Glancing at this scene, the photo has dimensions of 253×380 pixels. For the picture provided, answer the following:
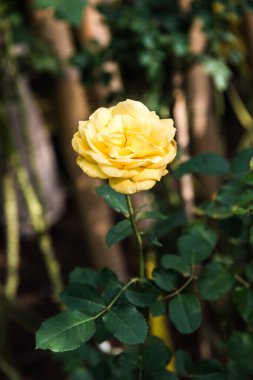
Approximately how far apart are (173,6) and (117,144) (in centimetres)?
93

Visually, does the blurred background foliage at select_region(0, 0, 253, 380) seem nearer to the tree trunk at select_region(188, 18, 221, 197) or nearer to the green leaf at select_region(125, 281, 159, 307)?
the tree trunk at select_region(188, 18, 221, 197)

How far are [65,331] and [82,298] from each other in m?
0.08

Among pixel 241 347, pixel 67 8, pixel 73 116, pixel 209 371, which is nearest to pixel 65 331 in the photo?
pixel 209 371

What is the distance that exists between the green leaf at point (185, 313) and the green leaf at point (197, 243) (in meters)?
0.09

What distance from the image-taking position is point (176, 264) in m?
0.84

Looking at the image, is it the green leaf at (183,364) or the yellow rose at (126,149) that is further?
the green leaf at (183,364)

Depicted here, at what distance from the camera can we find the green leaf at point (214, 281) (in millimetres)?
845

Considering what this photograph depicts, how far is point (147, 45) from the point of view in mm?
1372

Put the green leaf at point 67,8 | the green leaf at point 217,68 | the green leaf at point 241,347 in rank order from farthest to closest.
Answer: the green leaf at point 217,68, the green leaf at point 67,8, the green leaf at point 241,347

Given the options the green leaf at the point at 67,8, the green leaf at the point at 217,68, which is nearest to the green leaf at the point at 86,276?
the green leaf at the point at 67,8

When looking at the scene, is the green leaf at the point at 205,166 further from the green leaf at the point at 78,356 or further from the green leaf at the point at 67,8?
the green leaf at the point at 78,356

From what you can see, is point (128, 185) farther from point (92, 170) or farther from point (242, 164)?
point (242, 164)

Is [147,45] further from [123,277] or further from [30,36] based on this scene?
[123,277]

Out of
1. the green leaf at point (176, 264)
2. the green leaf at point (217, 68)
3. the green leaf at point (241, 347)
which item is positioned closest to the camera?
the green leaf at point (176, 264)
